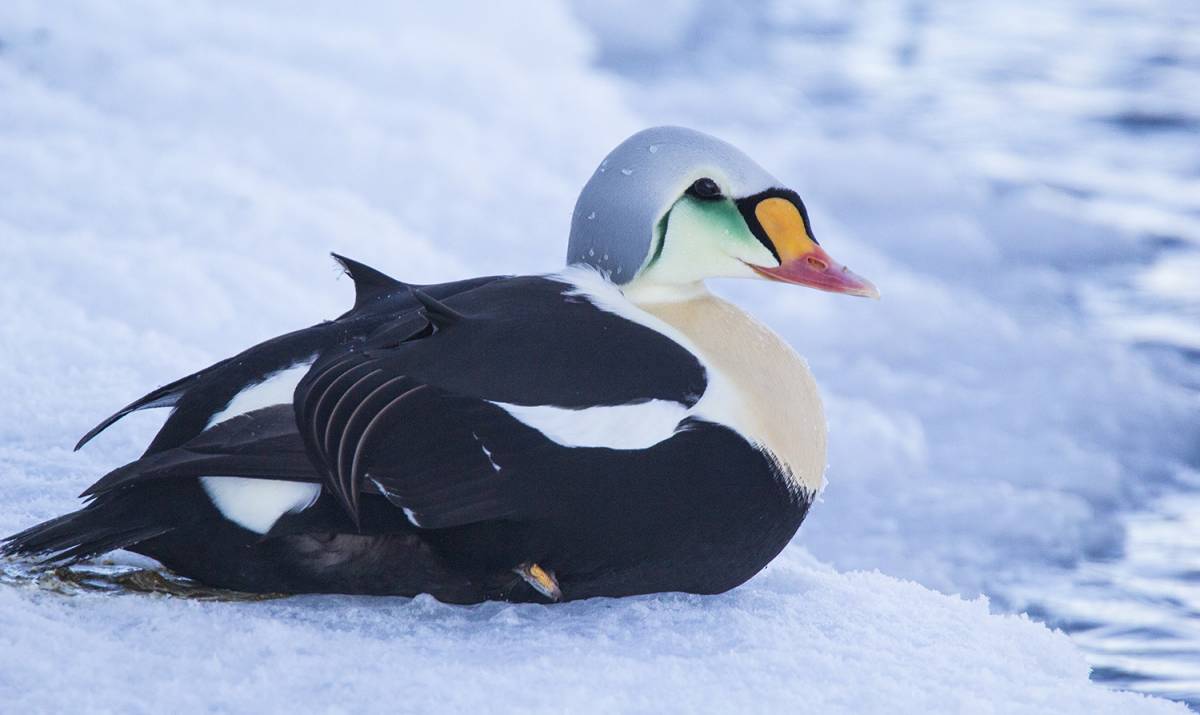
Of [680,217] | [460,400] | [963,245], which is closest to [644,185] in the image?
[680,217]

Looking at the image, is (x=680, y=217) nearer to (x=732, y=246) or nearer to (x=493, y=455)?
(x=732, y=246)

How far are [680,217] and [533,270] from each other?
265 cm

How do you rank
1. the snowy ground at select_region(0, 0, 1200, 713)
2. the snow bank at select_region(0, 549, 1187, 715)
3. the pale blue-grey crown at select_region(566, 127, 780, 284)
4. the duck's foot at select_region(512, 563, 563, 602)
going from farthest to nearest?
the pale blue-grey crown at select_region(566, 127, 780, 284) < the duck's foot at select_region(512, 563, 563, 602) < the snowy ground at select_region(0, 0, 1200, 713) < the snow bank at select_region(0, 549, 1187, 715)

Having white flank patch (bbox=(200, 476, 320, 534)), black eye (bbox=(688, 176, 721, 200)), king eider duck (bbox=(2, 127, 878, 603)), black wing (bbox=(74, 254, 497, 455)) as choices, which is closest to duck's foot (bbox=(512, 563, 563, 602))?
king eider duck (bbox=(2, 127, 878, 603))

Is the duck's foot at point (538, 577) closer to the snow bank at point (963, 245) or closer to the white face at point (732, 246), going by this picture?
the white face at point (732, 246)

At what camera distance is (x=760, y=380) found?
2420 millimetres

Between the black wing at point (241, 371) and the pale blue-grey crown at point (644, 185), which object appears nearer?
the black wing at point (241, 371)

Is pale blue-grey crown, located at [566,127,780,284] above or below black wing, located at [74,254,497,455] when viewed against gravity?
above

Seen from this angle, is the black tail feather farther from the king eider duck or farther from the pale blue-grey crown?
the pale blue-grey crown

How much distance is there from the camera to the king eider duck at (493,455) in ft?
7.14

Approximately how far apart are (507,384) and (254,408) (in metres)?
0.36

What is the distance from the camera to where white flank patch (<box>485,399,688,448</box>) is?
2184mm

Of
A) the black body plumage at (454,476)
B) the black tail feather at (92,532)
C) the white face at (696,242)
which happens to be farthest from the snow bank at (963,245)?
the black tail feather at (92,532)

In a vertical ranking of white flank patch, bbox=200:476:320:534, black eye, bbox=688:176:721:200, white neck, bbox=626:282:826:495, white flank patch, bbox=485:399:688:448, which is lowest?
white flank patch, bbox=200:476:320:534
